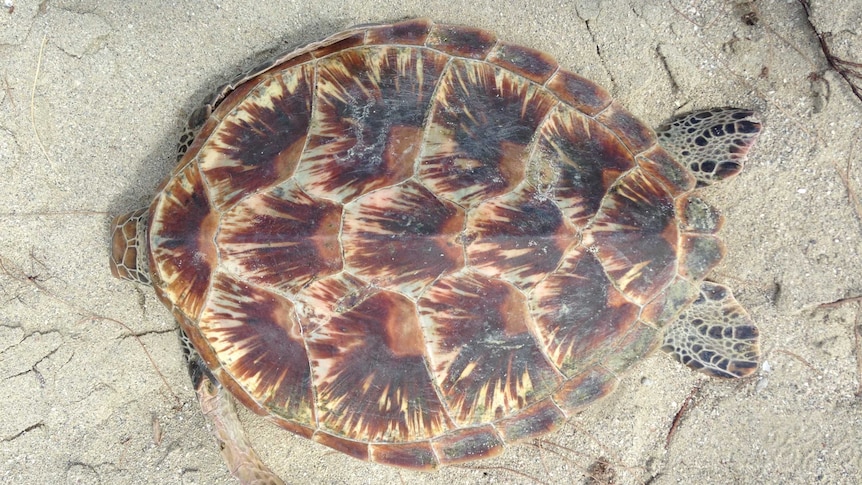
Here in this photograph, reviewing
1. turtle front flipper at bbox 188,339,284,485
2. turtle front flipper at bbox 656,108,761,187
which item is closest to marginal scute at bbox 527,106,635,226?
turtle front flipper at bbox 656,108,761,187

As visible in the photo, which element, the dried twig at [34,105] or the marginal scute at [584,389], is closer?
the marginal scute at [584,389]

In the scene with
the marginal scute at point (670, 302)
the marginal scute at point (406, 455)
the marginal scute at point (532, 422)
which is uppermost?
the marginal scute at point (670, 302)

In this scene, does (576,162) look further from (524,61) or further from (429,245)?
(429,245)

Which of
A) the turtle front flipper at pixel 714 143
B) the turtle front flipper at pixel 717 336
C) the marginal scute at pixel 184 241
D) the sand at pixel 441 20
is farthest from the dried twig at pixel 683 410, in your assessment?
the marginal scute at pixel 184 241

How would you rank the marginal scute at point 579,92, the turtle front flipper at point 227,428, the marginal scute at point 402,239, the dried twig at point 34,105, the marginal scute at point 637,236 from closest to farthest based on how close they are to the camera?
the marginal scute at point 402,239, the marginal scute at point 637,236, the marginal scute at point 579,92, the turtle front flipper at point 227,428, the dried twig at point 34,105

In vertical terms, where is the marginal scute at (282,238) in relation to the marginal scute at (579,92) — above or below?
below

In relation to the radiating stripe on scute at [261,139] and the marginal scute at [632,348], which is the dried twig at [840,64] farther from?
the radiating stripe on scute at [261,139]

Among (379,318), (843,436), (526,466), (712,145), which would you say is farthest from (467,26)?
(843,436)
